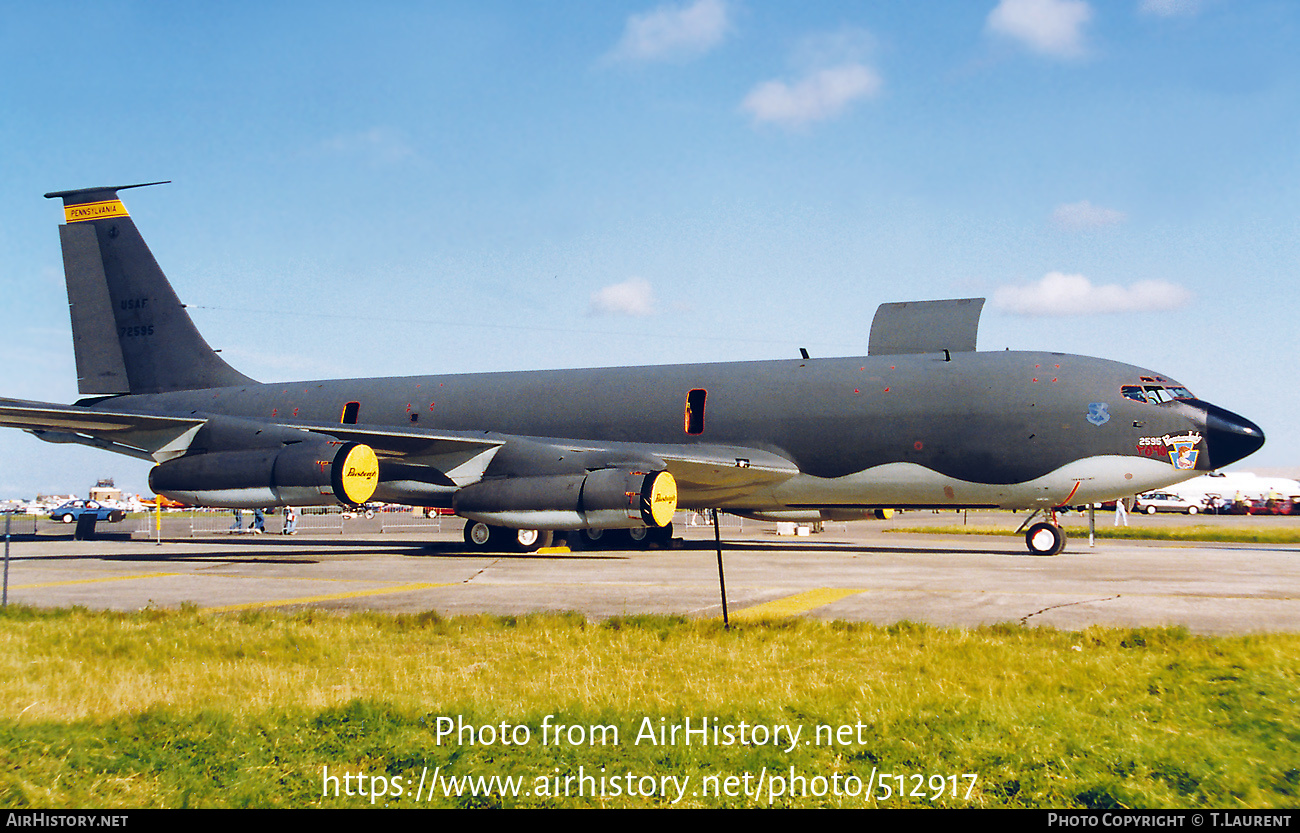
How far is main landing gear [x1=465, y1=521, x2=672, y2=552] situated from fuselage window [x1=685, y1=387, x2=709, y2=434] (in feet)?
12.8

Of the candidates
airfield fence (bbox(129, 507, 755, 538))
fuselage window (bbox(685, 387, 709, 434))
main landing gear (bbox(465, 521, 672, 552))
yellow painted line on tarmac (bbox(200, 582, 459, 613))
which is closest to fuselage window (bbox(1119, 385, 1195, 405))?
fuselage window (bbox(685, 387, 709, 434))

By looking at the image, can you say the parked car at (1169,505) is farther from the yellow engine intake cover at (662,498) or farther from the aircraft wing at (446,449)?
the yellow engine intake cover at (662,498)

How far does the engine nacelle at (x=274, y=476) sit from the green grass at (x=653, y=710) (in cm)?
945

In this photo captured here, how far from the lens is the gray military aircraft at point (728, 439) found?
66.1 ft

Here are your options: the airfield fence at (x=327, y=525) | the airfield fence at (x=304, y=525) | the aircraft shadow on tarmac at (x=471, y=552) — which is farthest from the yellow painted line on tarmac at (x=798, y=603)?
the airfield fence at (x=327, y=525)

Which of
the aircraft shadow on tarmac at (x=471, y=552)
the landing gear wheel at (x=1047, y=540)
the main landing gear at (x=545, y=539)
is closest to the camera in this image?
the landing gear wheel at (x=1047, y=540)

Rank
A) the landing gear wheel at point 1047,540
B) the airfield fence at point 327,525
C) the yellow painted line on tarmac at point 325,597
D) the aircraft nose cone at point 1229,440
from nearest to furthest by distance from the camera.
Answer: the yellow painted line on tarmac at point 325,597 < the aircraft nose cone at point 1229,440 < the landing gear wheel at point 1047,540 < the airfield fence at point 327,525

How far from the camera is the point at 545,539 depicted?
25297mm

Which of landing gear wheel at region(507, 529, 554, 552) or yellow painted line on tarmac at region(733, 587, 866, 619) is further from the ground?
yellow painted line on tarmac at region(733, 587, 866, 619)

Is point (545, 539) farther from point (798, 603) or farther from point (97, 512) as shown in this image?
point (97, 512)

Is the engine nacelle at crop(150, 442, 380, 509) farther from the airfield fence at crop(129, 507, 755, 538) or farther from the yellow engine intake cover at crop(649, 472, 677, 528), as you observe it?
the airfield fence at crop(129, 507, 755, 538)

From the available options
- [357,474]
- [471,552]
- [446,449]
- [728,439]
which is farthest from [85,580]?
[728,439]

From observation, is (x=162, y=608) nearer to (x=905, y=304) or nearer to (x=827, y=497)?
(x=827, y=497)

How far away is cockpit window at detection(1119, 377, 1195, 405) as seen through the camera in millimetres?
20375
